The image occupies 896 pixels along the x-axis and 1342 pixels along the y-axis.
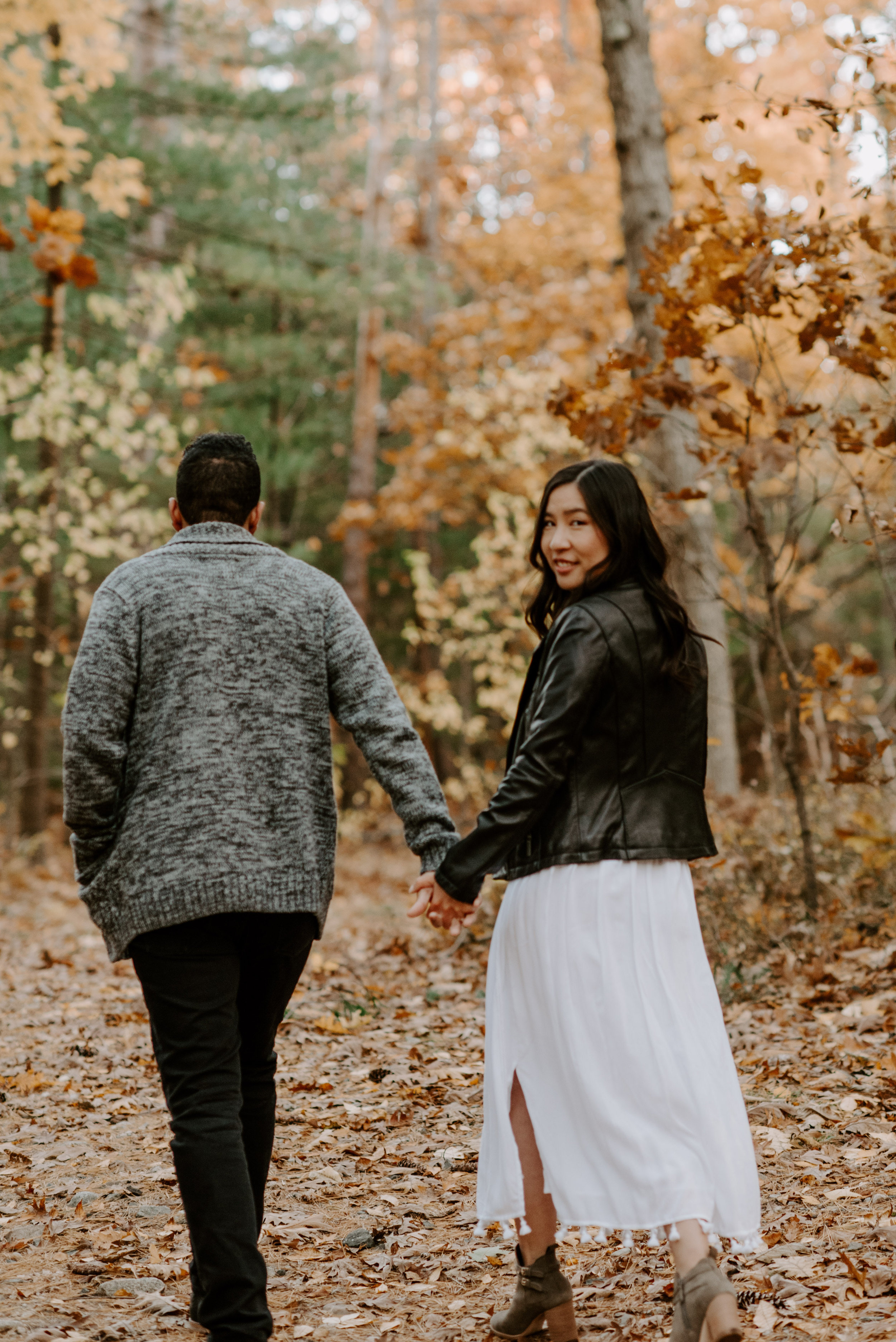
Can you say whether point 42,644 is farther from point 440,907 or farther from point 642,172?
point 440,907

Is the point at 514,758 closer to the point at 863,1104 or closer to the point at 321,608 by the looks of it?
the point at 321,608

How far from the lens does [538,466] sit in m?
13.6

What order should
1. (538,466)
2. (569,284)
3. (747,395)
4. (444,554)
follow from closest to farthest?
1. (747,395)
2. (538,466)
3. (569,284)
4. (444,554)

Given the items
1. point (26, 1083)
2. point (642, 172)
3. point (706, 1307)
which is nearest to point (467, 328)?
point (642, 172)

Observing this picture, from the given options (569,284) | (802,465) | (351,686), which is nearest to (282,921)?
(351,686)

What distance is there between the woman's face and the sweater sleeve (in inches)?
19.1

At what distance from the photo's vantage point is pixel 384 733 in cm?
290

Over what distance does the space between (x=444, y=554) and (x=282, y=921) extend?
1835cm

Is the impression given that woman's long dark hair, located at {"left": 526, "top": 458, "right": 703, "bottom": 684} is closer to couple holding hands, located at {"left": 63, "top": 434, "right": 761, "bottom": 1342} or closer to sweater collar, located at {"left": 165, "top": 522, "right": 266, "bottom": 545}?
couple holding hands, located at {"left": 63, "top": 434, "right": 761, "bottom": 1342}

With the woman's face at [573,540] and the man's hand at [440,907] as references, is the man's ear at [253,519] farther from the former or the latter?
the man's hand at [440,907]

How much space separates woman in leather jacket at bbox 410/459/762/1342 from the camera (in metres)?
2.50

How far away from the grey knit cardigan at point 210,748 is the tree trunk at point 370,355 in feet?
45.1

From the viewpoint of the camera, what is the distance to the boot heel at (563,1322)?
2.75 m

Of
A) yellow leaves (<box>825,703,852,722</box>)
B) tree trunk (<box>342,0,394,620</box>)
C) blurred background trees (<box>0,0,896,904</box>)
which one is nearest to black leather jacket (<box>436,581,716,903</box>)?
blurred background trees (<box>0,0,896,904</box>)
